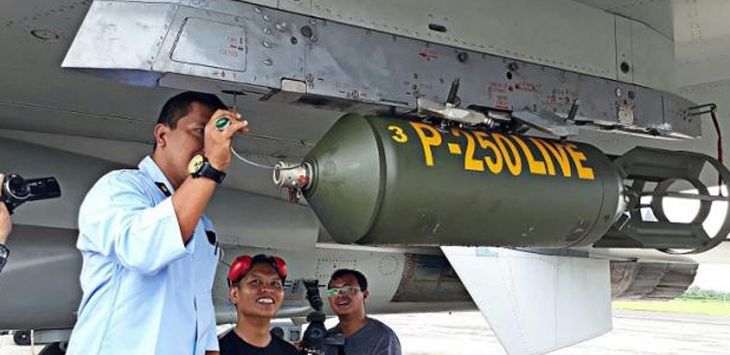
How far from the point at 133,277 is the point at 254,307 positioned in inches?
42.0

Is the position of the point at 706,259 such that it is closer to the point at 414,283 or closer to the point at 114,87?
the point at 414,283

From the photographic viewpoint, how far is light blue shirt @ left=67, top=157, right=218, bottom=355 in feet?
3.84

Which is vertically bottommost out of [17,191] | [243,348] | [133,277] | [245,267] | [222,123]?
[243,348]

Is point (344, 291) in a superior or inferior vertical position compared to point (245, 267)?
inferior

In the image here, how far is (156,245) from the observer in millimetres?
1159

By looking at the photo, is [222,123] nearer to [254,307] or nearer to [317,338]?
[254,307]

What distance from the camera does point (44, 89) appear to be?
2.85 m

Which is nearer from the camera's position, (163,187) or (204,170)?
(204,170)

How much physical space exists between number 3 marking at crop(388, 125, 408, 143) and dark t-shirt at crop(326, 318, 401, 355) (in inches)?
47.7

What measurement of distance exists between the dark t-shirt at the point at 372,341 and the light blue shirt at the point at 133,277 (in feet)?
4.99

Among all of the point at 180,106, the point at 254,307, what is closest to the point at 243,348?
the point at 254,307

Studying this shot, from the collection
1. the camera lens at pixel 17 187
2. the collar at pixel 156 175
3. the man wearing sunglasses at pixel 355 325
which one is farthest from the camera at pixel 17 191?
the man wearing sunglasses at pixel 355 325

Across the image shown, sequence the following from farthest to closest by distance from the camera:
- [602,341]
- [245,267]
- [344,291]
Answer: [602,341] → [344,291] → [245,267]

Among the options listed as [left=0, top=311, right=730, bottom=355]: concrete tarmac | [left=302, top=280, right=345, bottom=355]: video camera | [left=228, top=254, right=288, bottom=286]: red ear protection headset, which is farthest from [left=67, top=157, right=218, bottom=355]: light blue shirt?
[left=0, top=311, right=730, bottom=355]: concrete tarmac
